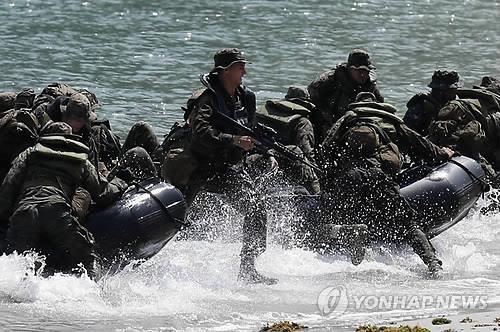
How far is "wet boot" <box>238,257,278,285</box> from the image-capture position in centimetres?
988

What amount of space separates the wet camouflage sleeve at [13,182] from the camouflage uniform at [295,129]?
9.91ft

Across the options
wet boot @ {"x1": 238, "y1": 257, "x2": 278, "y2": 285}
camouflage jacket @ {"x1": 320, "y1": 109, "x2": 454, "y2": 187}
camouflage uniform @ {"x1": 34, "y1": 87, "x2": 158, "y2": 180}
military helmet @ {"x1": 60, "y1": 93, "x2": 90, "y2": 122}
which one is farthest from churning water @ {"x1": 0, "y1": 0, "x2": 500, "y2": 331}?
military helmet @ {"x1": 60, "y1": 93, "x2": 90, "y2": 122}

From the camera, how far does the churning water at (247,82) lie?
8867 millimetres

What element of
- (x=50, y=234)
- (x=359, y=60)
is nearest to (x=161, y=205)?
(x=50, y=234)

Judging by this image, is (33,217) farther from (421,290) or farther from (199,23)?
(199,23)

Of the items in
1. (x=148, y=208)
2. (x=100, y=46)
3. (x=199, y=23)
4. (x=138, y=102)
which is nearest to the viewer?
(x=148, y=208)

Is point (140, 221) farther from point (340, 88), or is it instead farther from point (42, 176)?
point (340, 88)

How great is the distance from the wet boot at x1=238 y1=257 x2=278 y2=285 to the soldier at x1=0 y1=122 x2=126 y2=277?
1302 mm

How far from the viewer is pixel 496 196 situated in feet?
41.6

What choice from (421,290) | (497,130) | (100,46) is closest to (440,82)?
(497,130)

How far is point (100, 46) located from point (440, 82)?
50.0 ft

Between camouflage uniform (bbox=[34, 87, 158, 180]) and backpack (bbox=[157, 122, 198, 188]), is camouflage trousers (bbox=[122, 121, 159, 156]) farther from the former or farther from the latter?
backpack (bbox=[157, 122, 198, 188])

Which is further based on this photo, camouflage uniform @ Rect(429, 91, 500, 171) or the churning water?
camouflage uniform @ Rect(429, 91, 500, 171)

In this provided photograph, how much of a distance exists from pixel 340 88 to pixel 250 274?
9.11 ft
